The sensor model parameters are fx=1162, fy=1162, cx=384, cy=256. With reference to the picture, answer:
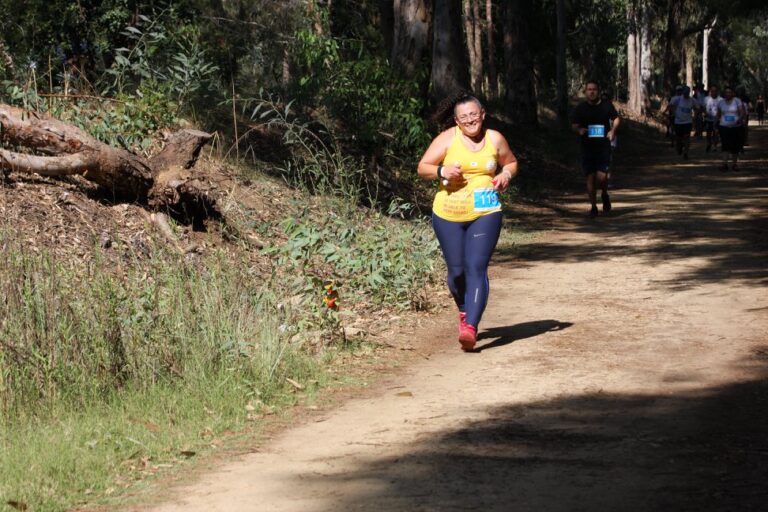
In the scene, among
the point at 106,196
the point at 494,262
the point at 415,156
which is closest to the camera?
the point at 106,196

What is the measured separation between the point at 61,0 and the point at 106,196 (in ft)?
22.0

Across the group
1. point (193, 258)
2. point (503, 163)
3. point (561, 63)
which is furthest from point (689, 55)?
point (503, 163)

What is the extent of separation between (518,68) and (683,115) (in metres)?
4.53

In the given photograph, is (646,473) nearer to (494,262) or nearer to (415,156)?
(494,262)

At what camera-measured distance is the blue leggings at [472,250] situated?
8906mm

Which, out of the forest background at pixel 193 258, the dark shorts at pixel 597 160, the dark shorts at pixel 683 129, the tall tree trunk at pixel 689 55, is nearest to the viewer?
the forest background at pixel 193 258

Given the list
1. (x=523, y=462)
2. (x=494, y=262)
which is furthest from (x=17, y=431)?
(x=494, y=262)

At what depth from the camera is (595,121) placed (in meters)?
17.6

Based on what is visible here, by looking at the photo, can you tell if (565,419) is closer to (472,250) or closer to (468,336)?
(468,336)

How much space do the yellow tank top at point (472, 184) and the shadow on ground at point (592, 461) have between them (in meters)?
2.03

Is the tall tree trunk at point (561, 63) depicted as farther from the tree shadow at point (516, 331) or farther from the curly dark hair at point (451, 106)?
the curly dark hair at point (451, 106)

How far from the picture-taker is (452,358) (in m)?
8.85

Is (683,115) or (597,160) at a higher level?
(683,115)

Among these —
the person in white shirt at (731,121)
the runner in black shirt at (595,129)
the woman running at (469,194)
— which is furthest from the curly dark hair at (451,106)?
the person in white shirt at (731,121)
